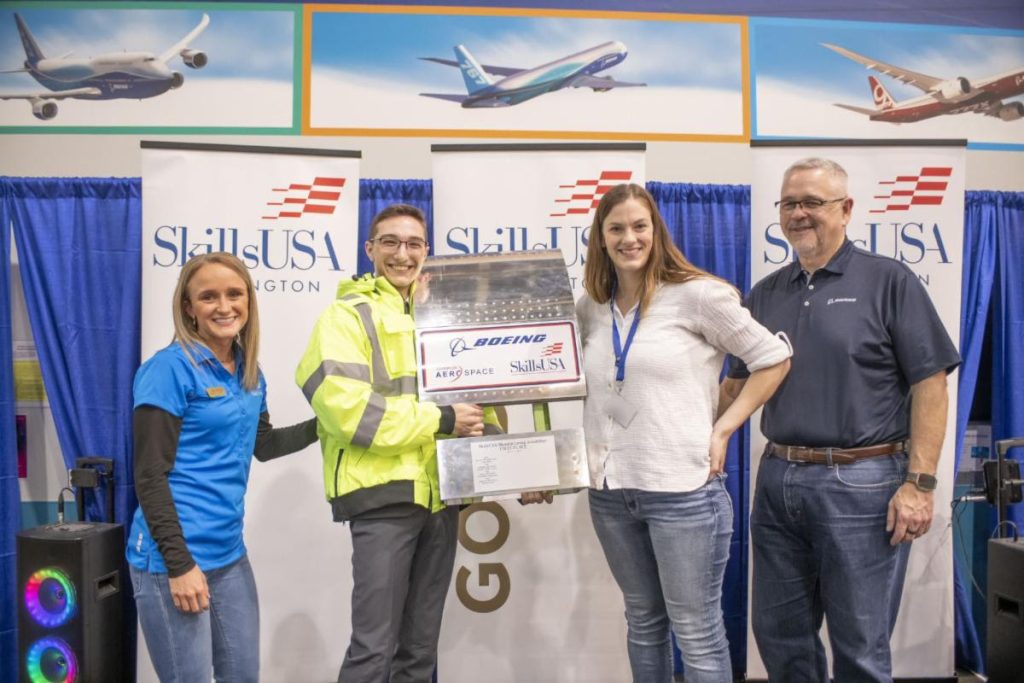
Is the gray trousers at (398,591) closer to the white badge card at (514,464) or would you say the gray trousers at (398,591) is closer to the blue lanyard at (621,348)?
the white badge card at (514,464)

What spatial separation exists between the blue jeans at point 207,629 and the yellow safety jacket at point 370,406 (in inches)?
12.7

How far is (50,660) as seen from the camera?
7.57ft

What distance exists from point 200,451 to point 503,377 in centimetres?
78

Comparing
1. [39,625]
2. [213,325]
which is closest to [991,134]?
[213,325]

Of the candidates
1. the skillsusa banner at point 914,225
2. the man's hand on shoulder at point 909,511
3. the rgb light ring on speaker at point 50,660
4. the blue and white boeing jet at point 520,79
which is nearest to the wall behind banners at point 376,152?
the blue and white boeing jet at point 520,79

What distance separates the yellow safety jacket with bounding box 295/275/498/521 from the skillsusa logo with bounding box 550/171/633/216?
3.71 ft

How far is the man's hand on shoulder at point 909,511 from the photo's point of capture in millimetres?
1972

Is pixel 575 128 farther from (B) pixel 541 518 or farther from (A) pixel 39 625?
(A) pixel 39 625

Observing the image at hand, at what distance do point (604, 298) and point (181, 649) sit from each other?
4.52 feet

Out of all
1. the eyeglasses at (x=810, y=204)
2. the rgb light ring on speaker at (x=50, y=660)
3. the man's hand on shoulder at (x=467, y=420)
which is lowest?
the rgb light ring on speaker at (x=50, y=660)

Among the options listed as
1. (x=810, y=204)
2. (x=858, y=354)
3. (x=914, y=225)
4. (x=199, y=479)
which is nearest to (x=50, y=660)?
(x=199, y=479)

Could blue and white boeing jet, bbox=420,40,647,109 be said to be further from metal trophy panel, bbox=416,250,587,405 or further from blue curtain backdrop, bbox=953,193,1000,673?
metal trophy panel, bbox=416,250,587,405

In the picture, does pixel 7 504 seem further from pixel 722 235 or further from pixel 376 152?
pixel 722 235

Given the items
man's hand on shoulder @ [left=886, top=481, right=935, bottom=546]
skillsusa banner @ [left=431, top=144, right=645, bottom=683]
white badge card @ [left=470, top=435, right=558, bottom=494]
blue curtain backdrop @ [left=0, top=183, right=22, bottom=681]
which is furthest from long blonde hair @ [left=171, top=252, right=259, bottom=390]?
blue curtain backdrop @ [left=0, top=183, right=22, bottom=681]
